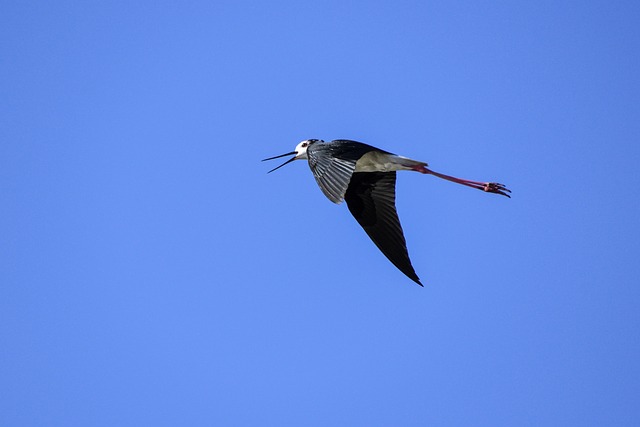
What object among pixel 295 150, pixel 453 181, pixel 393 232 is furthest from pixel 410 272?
pixel 295 150

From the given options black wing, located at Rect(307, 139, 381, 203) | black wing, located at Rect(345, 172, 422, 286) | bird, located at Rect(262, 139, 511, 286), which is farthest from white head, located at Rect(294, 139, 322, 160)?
black wing, located at Rect(307, 139, 381, 203)

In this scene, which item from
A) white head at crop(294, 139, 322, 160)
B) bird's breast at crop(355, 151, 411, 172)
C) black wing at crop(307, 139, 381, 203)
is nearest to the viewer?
black wing at crop(307, 139, 381, 203)

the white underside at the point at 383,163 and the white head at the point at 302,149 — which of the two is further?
the white head at the point at 302,149

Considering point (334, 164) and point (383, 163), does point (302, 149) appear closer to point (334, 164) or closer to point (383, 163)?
point (383, 163)

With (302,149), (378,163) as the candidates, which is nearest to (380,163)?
(378,163)

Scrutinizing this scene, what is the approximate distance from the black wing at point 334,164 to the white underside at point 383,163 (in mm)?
869

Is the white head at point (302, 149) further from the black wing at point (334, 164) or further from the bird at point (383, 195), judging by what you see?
the black wing at point (334, 164)

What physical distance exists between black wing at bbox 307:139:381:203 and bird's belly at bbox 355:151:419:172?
85 cm

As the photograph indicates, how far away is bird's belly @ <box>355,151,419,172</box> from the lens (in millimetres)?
11844

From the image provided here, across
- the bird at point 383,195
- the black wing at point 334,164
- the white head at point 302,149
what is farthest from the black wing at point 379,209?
the black wing at point 334,164

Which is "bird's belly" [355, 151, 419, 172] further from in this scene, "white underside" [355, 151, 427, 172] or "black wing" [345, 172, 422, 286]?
"black wing" [345, 172, 422, 286]

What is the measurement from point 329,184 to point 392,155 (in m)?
2.63

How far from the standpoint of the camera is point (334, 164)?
391 inches

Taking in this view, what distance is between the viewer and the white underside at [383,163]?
1187 cm
